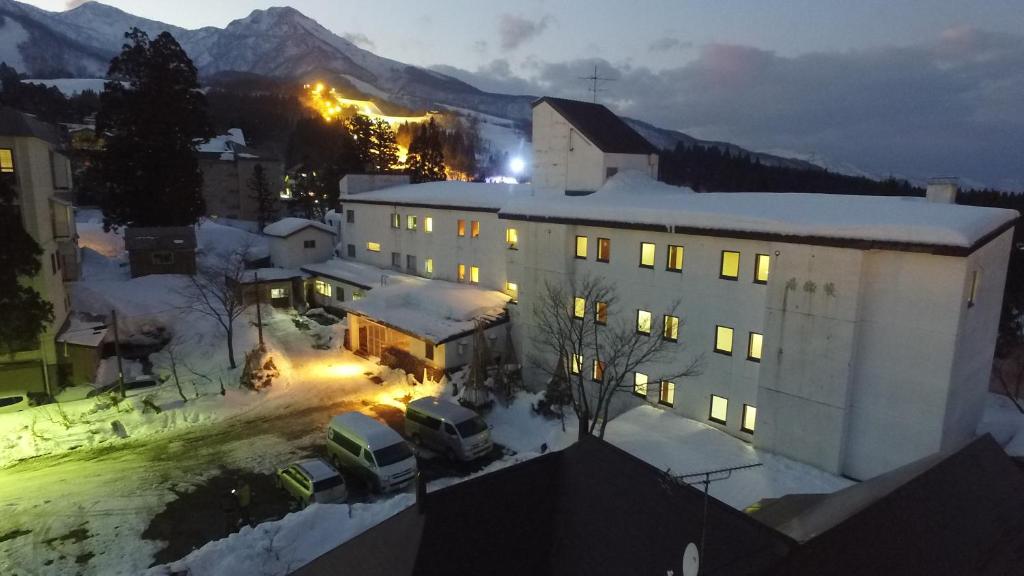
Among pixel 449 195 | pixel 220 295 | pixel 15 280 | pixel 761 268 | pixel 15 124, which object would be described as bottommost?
pixel 220 295

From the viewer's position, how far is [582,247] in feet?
76.7

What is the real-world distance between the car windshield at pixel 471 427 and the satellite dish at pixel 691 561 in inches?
495

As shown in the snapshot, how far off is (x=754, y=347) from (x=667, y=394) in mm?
3778

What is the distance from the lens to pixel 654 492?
8.49 meters

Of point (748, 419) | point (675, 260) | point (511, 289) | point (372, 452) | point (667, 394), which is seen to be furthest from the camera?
point (511, 289)

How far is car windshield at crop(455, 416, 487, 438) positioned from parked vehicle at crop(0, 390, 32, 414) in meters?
17.4

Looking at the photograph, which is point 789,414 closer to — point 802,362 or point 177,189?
point 802,362

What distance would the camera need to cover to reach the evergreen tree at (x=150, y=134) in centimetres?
3512

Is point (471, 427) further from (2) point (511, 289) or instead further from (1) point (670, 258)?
(2) point (511, 289)

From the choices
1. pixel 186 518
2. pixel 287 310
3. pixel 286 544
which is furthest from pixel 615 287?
pixel 287 310

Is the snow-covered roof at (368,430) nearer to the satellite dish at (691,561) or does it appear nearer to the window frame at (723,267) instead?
the window frame at (723,267)

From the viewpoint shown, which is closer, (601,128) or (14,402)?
(14,402)

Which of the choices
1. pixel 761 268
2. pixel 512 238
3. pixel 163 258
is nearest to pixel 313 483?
pixel 761 268

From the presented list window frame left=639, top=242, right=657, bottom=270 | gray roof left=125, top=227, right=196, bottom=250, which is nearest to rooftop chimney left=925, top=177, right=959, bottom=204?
window frame left=639, top=242, right=657, bottom=270
